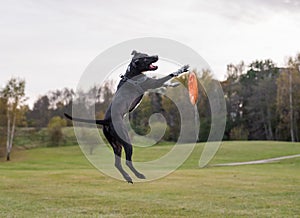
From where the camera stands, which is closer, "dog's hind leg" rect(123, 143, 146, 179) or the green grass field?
"dog's hind leg" rect(123, 143, 146, 179)

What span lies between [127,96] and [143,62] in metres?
0.25

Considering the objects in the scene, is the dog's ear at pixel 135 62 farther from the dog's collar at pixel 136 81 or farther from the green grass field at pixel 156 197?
the green grass field at pixel 156 197

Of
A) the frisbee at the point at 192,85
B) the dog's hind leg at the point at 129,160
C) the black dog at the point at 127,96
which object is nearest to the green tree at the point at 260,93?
the frisbee at the point at 192,85

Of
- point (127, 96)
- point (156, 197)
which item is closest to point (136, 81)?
point (127, 96)

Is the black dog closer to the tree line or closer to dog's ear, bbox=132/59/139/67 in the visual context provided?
dog's ear, bbox=132/59/139/67

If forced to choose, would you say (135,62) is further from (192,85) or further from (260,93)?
(260,93)

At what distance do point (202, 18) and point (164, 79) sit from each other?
1.92 m

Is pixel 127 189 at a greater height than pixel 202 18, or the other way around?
pixel 202 18

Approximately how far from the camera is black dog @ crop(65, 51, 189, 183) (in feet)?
9.47

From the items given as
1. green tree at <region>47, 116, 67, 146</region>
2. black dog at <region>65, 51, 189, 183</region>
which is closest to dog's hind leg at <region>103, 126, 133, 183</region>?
black dog at <region>65, 51, 189, 183</region>

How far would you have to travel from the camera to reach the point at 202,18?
15.4ft

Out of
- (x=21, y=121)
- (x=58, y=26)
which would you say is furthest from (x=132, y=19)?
(x=21, y=121)

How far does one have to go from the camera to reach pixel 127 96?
298 cm

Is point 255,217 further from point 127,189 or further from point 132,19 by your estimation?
point 132,19
